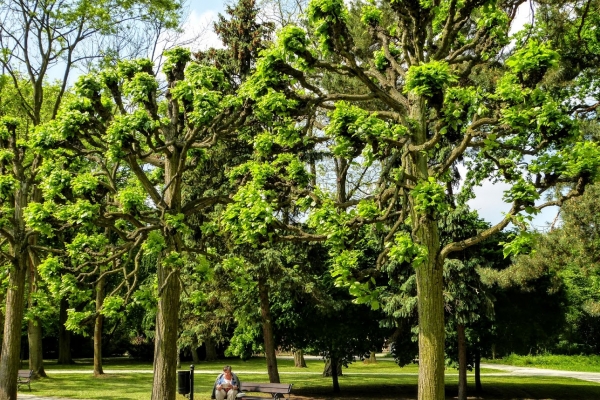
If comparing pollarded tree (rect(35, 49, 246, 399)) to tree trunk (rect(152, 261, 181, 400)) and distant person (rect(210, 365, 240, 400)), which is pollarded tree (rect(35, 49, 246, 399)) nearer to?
tree trunk (rect(152, 261, 181, 400))

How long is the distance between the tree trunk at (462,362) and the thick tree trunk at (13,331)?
485 inches

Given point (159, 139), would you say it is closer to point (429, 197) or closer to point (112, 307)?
point (112, 307)

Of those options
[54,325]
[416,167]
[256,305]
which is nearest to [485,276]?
[256,305]

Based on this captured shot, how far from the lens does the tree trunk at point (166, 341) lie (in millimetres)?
12047

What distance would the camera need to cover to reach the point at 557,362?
44.1 metres

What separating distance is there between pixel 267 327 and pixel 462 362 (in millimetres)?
6165

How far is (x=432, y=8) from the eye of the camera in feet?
31.5

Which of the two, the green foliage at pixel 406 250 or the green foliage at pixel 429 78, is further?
the green foliage at pixel 429 78

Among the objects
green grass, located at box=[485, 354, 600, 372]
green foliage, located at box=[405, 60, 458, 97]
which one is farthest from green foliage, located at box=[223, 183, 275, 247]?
green grass, located at box=[485, 354, 600, 372]

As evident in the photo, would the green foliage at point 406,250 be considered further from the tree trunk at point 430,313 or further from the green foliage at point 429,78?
the green foliage at point 429,78

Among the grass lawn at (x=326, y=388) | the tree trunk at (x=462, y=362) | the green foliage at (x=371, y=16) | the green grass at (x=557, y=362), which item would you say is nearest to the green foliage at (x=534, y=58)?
the green foliage at (x=371, y=16)

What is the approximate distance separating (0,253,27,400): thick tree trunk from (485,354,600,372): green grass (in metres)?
35.6

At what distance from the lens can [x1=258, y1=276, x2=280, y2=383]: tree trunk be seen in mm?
19953

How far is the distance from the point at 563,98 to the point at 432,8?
25.0ft
